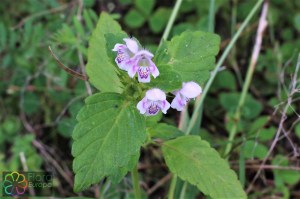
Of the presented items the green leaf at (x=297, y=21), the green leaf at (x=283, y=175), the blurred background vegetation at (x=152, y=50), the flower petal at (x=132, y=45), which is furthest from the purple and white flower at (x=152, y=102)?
the green leaf at (x=297, y=21)

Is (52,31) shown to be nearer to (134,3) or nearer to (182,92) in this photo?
(134,3)

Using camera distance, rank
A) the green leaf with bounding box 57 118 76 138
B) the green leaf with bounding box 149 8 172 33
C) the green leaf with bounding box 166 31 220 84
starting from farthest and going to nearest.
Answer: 1. the green leaf with bounding box 149 8 172 33
2. the green leaf with bounding box 57 118 76 138
3. the green leaf with bounding box 166 31 220 84

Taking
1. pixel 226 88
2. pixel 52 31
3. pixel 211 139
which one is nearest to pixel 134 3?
pixel 52 31

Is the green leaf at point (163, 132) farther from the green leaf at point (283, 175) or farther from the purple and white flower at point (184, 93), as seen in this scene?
the green leaf at point (283, 175)

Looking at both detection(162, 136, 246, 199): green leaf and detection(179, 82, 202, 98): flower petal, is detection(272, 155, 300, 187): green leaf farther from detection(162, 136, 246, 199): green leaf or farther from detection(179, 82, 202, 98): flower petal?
detection(179, 82, 202, 98): flower petal

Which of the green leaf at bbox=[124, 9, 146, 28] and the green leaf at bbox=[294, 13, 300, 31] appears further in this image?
the green leaf at bbox=[124, 9, 146, 28]

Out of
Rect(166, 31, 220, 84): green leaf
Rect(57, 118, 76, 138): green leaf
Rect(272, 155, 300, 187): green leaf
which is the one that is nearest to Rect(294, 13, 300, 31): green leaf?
Rect(272, 155, 300, 187): green leaf
